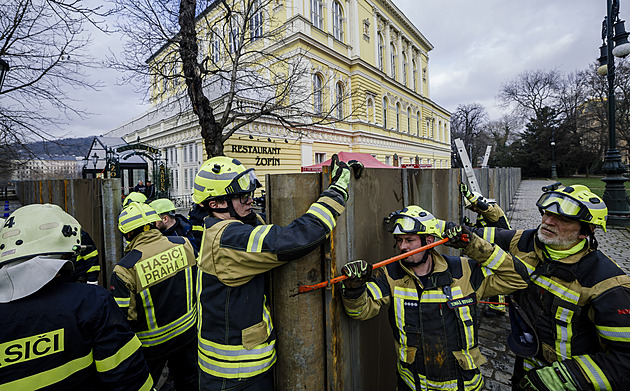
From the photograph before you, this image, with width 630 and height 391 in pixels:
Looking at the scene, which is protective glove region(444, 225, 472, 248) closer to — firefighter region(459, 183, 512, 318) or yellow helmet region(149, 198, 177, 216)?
firefighter region(459, 183, 512, 318)

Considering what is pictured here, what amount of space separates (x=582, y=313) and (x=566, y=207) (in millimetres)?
728

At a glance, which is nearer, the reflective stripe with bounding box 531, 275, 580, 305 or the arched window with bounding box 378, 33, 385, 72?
the reflective stripe with bounding box 531, 275, 580, 305

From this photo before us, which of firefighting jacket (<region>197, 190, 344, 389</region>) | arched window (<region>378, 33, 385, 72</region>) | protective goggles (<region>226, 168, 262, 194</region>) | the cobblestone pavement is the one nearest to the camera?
firefighting jacket (<region>197, 190, 344, 389</region>)

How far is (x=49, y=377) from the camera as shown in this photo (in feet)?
4.25

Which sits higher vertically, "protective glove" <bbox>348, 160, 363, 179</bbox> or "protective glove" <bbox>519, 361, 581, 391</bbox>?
"protective glove" <bbox>348, 160, 363, 179</bbox>

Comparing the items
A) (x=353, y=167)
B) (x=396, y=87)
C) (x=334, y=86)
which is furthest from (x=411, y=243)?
(x=396, y=87)

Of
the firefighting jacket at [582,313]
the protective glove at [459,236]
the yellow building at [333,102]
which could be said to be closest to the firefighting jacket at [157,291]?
the protective glove at [459,236]

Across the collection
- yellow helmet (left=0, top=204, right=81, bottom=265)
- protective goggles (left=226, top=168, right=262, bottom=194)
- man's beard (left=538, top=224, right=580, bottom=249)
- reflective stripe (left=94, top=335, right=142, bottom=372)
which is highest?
protective goggles (left=226, top=168, right=262, bottom=194)

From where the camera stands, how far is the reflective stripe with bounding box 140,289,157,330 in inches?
96.0

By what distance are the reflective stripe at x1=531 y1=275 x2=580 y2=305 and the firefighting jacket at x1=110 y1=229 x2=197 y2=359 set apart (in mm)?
2951

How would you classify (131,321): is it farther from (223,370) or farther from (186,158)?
(186,158)

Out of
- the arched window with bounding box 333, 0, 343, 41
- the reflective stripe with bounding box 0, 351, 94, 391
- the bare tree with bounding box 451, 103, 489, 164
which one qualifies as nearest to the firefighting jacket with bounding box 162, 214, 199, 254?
the reflective stripe with bounding box 0, 351, 94, 391

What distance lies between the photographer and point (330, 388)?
1846 millimetres

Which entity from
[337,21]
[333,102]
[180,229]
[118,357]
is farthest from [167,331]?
[337,21]
